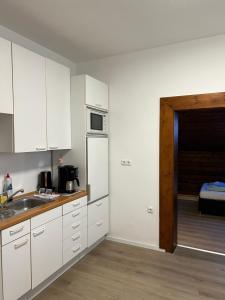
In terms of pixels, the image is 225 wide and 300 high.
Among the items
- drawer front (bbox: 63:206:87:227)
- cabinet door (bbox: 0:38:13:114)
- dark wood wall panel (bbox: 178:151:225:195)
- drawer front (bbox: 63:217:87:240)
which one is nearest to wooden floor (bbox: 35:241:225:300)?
drawer front (bbox: 63:217:87:240)

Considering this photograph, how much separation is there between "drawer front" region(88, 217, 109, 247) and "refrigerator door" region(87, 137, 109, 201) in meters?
0.37

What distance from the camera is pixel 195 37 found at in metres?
2.70

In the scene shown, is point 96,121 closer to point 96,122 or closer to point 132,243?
point 96,122

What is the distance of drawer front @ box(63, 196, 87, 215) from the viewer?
2.50 metres

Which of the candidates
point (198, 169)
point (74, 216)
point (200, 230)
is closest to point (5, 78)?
point (74, 216)

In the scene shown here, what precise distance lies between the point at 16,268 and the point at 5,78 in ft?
5.47

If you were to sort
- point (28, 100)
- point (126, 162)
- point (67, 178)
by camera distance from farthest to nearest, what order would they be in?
point (126, 162) < point (67, 178) < point (28, 100)

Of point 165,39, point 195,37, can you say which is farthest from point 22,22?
point 195,37

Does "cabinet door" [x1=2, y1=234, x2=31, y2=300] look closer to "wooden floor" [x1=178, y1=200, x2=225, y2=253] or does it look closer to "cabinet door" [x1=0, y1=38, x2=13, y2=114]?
"cabinet door" [x1=0, y1=38, x2=13, y2=114]

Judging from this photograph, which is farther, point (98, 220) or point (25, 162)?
point (98, 220)

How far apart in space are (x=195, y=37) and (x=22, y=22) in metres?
1.94

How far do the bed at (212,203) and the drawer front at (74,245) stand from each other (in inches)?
107

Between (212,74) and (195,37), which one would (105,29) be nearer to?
(195,37)

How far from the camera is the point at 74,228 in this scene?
8.69 ft
